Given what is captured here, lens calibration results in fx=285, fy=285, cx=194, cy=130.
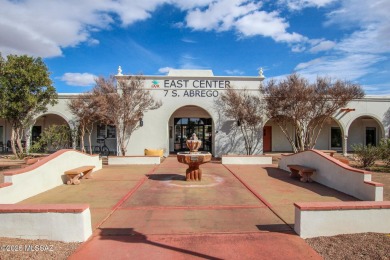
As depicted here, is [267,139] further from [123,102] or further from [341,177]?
[341,177]

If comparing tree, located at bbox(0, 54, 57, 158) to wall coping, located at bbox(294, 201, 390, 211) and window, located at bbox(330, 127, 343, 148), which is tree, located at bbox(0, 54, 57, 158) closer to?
wall coping, located at bbox(294, 201, 390, 211)

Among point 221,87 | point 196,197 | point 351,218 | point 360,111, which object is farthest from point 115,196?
point 360,111

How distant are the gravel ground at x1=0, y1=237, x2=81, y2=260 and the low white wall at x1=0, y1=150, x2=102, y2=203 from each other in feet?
9.27

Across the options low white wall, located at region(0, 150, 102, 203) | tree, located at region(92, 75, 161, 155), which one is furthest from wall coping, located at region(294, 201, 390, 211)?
tree, located at region(92, 75, 161, 155)

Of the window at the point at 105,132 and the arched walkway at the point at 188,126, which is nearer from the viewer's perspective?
the arched walkway at the point at 188,126

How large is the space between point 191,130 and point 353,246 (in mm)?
18637

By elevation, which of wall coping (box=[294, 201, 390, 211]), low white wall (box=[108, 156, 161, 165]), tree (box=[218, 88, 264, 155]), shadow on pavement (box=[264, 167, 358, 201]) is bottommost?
shadow on pavement (box=[264, 167, 358, 201])

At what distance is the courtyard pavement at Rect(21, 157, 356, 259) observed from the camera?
4.21 metres

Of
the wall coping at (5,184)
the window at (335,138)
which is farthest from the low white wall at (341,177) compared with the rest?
the window at (335,138)

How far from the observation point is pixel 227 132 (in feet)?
64.6

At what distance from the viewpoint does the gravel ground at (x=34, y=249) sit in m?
4.00

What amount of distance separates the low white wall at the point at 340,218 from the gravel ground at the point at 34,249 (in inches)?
145

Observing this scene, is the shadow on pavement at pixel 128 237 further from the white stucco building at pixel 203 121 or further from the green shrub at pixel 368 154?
the white stucco building at pixel 203 121

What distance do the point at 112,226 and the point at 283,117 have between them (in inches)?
554
